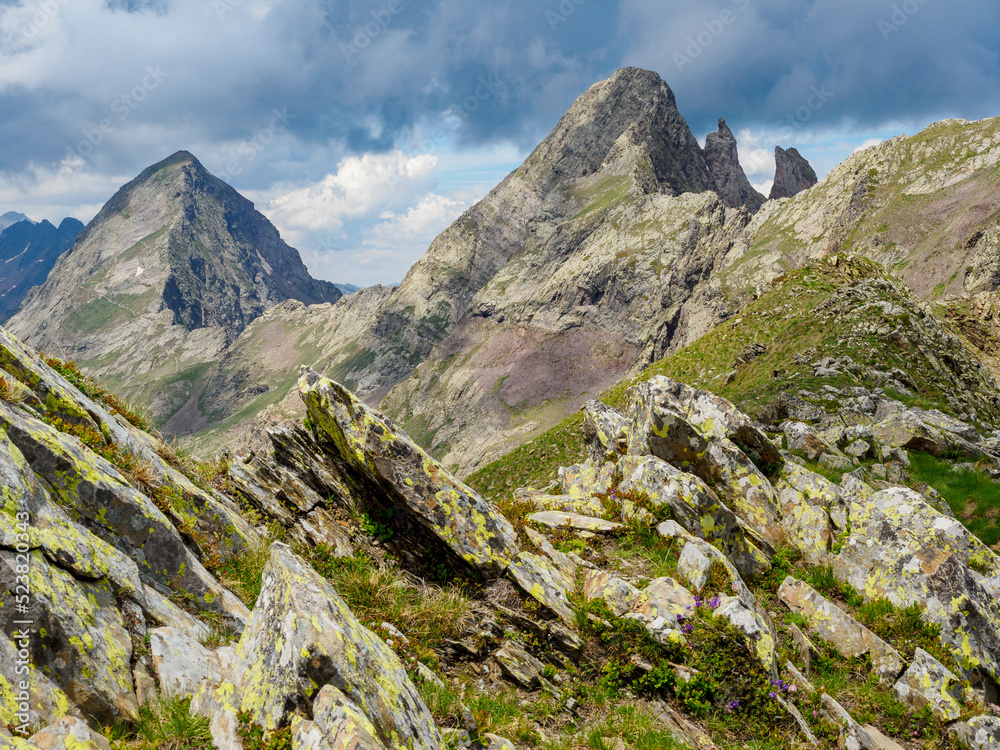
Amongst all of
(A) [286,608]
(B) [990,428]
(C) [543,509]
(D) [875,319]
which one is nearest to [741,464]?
(C) [543,509]

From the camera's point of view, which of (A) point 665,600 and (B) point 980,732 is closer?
(B) point 980,732

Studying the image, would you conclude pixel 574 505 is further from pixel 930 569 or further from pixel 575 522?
pixel 930 569

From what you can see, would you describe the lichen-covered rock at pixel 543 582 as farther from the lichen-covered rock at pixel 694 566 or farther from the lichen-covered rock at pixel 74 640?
the lichen-covered rock at pixel 74 640

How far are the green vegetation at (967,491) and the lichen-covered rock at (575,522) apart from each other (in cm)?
1447

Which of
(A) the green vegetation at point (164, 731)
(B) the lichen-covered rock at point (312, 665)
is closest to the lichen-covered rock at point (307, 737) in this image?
(B) the lichen-covered rock at point (312, 665)

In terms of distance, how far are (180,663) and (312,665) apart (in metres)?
2.37

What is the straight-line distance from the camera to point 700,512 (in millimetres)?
13062

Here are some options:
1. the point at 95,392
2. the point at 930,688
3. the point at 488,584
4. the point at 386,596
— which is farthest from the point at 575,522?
the point at 95,392

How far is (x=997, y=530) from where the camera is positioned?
16.9 metres

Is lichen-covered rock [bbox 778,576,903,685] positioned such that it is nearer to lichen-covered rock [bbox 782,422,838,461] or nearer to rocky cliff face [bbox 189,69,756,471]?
lichen-covered rock [bbox 782,422,838,461]

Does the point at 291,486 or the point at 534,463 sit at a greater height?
the point at 291,486

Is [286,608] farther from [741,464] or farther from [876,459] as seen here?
[876,459]

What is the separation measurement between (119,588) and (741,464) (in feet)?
53.2

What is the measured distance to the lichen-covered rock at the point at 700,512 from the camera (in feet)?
42.4
